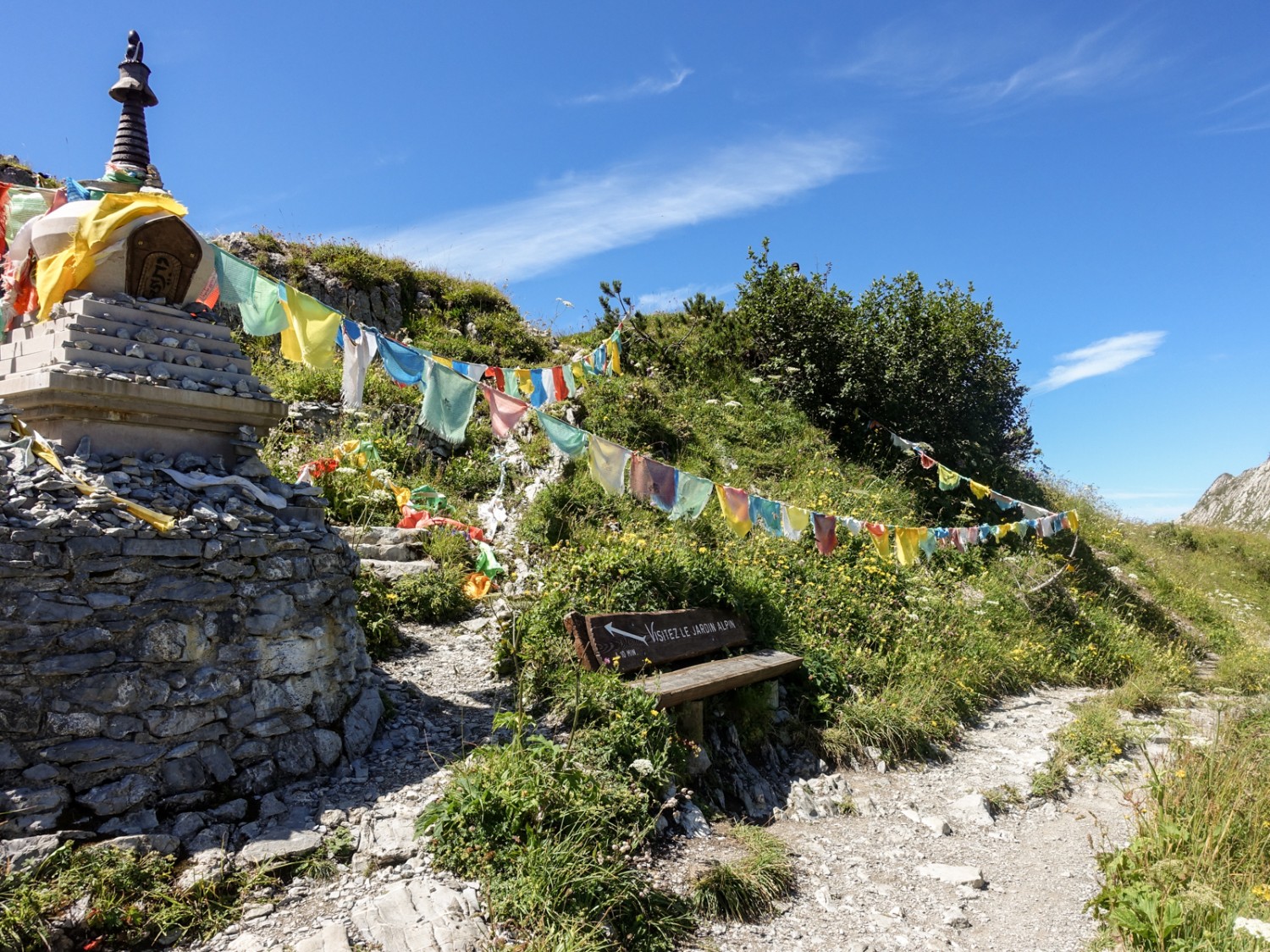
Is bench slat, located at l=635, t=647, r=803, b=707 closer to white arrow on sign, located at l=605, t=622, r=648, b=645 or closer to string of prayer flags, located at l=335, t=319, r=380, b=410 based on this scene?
white arrow on sign, located at l=605, t=622, r=648, b=645

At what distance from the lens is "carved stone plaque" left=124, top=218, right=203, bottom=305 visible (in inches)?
219

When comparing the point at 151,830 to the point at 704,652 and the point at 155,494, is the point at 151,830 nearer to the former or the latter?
the point at 155,494

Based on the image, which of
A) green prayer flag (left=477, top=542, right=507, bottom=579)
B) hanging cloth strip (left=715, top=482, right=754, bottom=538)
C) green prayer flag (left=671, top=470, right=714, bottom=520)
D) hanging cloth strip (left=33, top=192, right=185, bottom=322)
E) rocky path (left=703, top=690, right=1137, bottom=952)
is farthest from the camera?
green prayer flag (left=477, top=542, right=507, bottom=579)

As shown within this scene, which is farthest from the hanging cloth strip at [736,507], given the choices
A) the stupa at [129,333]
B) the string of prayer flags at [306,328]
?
the stupa at [129,333]

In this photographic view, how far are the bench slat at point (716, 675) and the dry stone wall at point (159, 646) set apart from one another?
227 cm

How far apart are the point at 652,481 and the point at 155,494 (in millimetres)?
4412

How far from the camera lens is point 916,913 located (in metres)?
5.52

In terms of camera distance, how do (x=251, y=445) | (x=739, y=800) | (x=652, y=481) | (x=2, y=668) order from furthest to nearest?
(x=652, y=481) < (x=739, y=800) < (x=251, y=445) < (x=2, y=668)

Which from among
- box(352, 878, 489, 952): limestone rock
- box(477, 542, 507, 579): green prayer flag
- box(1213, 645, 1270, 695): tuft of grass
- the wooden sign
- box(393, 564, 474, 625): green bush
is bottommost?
box(1213, 645, 1270, 695): tuft of grass

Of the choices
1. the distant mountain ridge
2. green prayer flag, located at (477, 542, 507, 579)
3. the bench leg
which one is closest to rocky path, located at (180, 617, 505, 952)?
the bench leg

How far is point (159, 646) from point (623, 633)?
3.42 metres

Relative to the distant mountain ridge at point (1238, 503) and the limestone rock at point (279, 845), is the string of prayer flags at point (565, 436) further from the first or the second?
the distant mountain ridge at point (1238, 503)

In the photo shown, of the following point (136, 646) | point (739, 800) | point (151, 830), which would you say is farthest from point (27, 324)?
point (739, 800)

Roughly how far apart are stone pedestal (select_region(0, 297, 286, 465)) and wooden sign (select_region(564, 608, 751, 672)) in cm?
297
